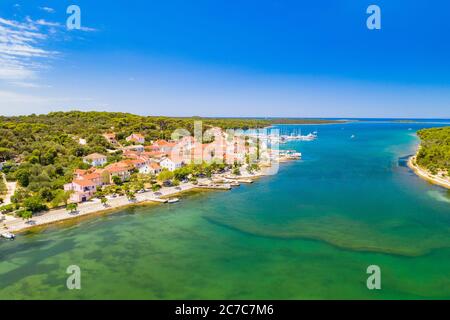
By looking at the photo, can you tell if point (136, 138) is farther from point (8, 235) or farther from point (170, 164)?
point (8, 235)

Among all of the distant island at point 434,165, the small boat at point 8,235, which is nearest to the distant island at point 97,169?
the small boat at point 8,235

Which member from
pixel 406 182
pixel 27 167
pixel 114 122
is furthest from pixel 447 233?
pixel 114 122

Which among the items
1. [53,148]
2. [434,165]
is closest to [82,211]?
[53,148]

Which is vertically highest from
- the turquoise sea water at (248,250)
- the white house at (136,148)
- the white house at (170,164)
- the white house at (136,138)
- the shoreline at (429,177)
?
the white house at (136,138)

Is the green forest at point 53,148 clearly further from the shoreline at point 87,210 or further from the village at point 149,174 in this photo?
the village at point 149,174

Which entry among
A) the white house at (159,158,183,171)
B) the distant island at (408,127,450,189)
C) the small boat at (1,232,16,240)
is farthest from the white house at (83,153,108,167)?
the distant island at (408,127,450,189)

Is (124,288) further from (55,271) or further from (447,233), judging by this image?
(447,233)
